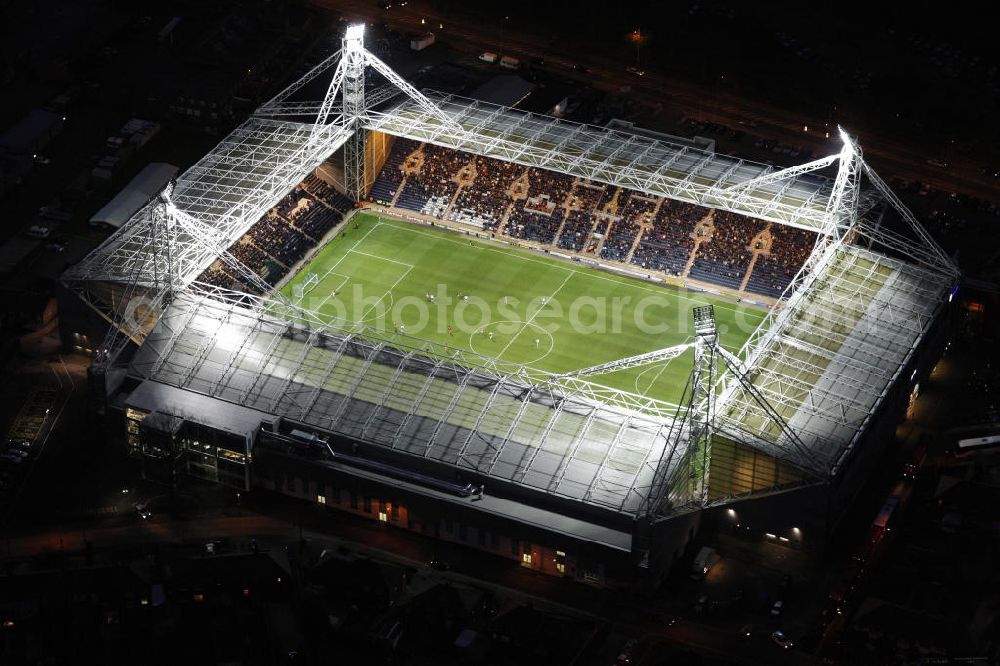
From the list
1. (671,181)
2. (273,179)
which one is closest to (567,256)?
(671,181)

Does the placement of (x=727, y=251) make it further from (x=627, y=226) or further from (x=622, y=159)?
(x=622, y=159)

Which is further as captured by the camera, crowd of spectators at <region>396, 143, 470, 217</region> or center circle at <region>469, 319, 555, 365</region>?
crowd of spectators at <region>396, 143, 470, 217</region>

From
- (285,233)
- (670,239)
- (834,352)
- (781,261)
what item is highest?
(781,261)

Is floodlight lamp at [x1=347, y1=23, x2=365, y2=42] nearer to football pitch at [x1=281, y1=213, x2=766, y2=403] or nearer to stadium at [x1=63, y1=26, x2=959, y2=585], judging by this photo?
stadium at [x1=63, y1=26, x2=959, y2=585]

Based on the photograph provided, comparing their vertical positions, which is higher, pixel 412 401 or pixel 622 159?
pixel 622 159

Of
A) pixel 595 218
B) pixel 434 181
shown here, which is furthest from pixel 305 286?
pixel 595 218

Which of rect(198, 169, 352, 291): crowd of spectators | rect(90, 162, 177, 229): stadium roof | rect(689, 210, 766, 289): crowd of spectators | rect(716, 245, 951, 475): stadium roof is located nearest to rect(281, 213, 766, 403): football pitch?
rect(198, 169, 352, 291): crowd of spectators
